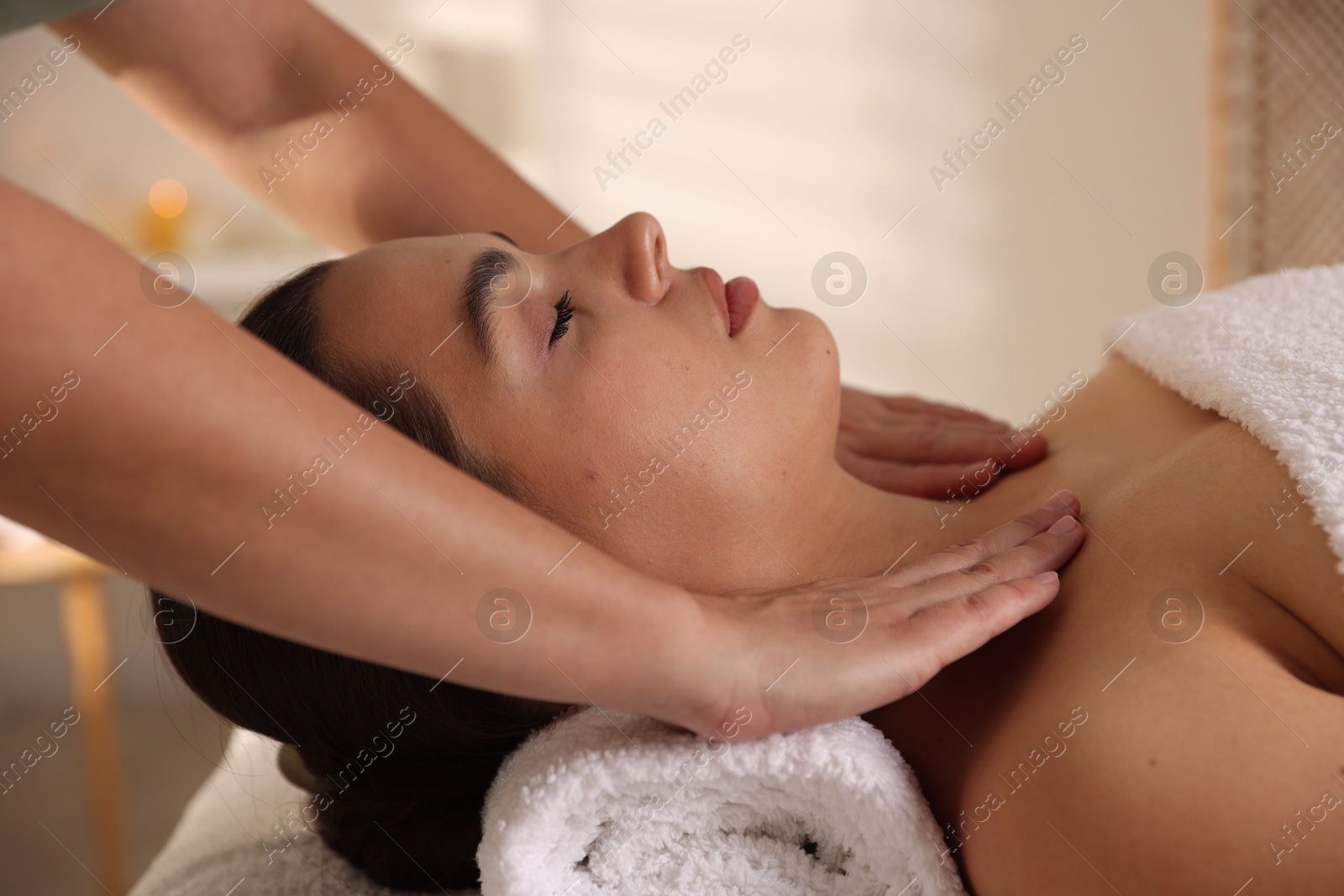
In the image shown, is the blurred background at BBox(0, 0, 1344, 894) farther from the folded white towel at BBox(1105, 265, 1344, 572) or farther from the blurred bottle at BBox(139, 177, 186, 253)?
the folded white towel at BBox(1105, 265, 1344, 572)

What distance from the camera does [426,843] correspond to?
1001mm

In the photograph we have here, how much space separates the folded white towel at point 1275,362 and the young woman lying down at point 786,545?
1.2 inches

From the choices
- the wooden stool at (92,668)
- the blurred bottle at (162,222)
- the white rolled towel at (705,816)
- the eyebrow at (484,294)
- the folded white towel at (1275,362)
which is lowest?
the wooden stool at (92,668)

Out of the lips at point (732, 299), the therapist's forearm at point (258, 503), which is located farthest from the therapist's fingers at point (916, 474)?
the therapist's forearm at point (258, 503)

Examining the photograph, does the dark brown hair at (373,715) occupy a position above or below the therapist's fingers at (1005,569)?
below

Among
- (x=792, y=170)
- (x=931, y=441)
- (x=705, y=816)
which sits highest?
(x=792, y=170)

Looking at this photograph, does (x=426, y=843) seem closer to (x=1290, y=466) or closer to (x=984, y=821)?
(x=984, y=821)

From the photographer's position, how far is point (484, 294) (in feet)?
3.09

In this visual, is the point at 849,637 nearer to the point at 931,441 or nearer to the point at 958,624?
the point at 958,624

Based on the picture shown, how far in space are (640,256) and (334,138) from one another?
2.00ft

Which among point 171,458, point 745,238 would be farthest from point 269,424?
point 745,238

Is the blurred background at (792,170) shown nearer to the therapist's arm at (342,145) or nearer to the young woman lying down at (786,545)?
the therapist's arm at (342,145)

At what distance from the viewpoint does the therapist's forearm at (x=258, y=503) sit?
1.77ft

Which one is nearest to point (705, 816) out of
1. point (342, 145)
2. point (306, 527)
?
point (306, 527)
